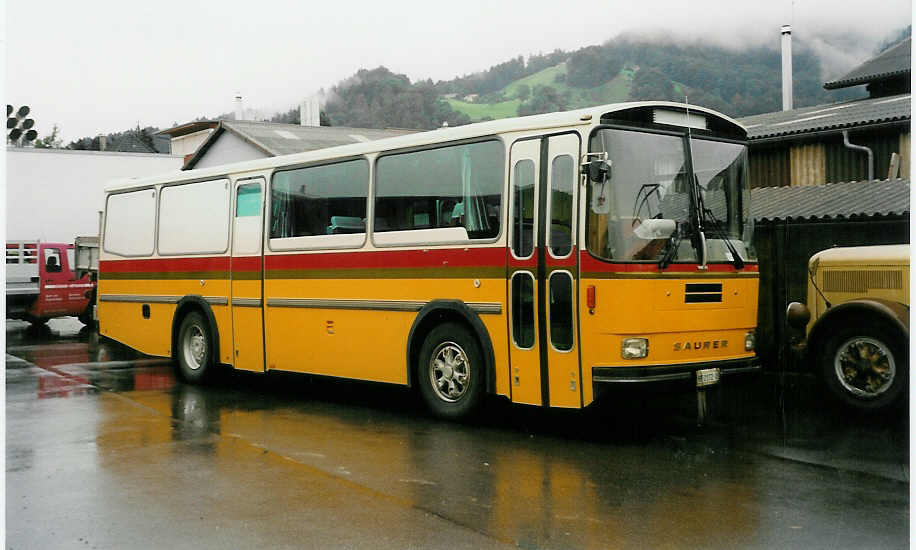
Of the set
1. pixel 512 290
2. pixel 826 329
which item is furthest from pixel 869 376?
pixel 512 290

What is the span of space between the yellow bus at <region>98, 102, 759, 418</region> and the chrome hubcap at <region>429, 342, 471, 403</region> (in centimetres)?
2

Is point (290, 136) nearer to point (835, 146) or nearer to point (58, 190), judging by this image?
point (58, 190)

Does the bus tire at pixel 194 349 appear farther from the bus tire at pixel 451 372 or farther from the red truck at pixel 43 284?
the red truck at pixel 43 284

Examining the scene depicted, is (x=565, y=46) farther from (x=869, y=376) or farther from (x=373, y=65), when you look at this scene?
(x=869, y=376)

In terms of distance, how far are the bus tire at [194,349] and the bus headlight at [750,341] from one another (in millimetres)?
6805

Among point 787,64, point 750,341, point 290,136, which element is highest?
point 787,64

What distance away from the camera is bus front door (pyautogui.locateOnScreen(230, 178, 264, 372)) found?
39.8 feet

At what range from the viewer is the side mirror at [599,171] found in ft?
27.3

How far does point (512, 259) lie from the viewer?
903 cm

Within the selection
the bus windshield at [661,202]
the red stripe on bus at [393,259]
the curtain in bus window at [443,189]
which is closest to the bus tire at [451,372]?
the red stripe on bus at [393,259]

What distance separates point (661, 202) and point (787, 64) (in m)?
21.0

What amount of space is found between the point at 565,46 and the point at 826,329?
42.7 m

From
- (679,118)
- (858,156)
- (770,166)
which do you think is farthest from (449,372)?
(770,166)

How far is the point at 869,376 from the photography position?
9664mm
